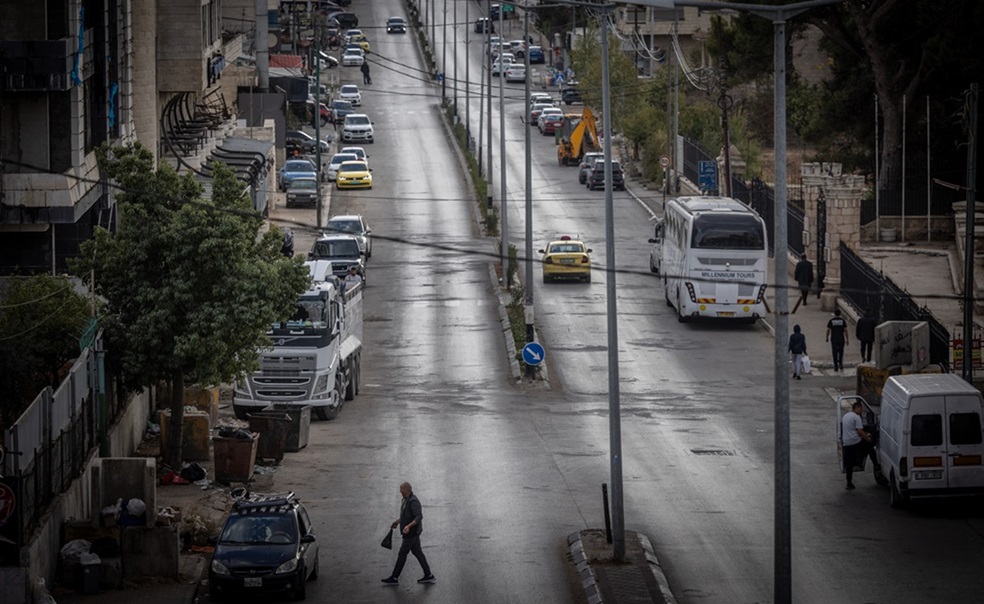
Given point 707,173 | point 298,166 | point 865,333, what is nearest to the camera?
point 865,333

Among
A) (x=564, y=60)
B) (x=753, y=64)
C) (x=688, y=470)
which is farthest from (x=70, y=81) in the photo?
(x=564, y=60)

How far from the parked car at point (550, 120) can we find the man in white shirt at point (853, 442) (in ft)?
223

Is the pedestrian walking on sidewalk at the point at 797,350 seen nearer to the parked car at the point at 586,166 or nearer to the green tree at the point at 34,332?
the green tree at the point at 34,332

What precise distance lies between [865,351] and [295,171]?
41.5 m

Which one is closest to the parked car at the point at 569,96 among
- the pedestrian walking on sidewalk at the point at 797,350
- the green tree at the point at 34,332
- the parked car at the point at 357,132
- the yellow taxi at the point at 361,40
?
the parked car at the point at 357,132

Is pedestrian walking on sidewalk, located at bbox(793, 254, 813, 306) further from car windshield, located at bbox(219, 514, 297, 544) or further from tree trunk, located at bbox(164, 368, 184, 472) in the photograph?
car windshield, located at bbox(219, 514, 297, 544)

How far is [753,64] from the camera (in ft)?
248

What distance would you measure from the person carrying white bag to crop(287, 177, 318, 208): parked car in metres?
36.3

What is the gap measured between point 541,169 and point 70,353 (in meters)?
59.4

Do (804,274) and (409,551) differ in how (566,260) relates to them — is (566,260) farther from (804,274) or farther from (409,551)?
(409,551)

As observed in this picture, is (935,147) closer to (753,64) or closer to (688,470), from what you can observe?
(753,64)

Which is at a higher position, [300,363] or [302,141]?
[302,141]

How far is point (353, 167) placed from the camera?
82312mm

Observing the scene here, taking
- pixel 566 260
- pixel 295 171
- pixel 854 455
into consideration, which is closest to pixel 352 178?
pixel 295 171
